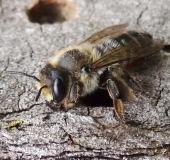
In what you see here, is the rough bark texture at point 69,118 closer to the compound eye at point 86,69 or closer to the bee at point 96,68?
the bee at point 96,68

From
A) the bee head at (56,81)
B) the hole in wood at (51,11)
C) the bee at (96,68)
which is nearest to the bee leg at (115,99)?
the bee at (96,68)

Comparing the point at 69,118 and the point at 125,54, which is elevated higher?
the point at 125,54

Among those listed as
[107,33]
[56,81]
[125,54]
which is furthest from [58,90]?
[107,33]

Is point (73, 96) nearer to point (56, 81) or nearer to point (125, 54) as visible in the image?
point (56, 81)

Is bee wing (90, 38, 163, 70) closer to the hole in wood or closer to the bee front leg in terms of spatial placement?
the bee front leg

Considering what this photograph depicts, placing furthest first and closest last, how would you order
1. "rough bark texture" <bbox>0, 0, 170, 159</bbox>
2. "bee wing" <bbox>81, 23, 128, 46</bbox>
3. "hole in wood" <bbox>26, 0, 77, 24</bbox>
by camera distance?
"hole in wood" <bbox>26, 0, 77, 24</bbox> < "bee wing" <bbox>81, 23, 128, 46</bbox> < "rough bark texture" <bbox>0, 0, 170, 159</bbox>

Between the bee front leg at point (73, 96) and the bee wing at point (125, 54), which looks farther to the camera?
the bee wing at point (125, 54)

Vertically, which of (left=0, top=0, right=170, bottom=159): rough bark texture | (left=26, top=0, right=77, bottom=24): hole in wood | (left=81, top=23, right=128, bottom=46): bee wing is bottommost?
(left=0, top=0, right=170, bottom=159): rough bark texture

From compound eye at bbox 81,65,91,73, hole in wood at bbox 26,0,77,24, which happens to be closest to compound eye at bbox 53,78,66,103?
compound eye at bbox 81,65,91,73
